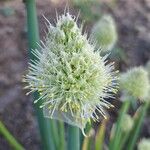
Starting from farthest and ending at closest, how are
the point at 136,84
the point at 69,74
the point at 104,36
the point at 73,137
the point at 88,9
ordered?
the point at 88,9 → the point at 104,36 → the point at 136,84 → the point at 73,137 → the point at 69,74

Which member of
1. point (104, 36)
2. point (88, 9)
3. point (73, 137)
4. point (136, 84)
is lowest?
point (73, 137)

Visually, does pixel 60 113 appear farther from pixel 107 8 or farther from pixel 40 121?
pixel 107 8

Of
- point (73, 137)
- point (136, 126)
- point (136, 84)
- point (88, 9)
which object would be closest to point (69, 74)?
point (73, 137)

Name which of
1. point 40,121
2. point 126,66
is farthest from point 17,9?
point 40,121

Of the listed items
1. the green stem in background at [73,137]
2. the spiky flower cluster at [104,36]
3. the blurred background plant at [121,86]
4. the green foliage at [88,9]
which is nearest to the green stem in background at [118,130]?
the blurred background plant at [121,86]

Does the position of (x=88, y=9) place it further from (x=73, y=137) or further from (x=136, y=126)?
(x=73, y=137)

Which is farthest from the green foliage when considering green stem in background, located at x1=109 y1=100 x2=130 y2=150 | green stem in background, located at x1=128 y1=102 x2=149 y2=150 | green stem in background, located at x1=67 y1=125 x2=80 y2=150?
green stem in background, located at x1=67 y1=125 x2=80 y2=150

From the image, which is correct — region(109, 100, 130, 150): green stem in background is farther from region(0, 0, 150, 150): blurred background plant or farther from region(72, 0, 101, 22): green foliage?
region(72, 0, 101, 22): green foliage
